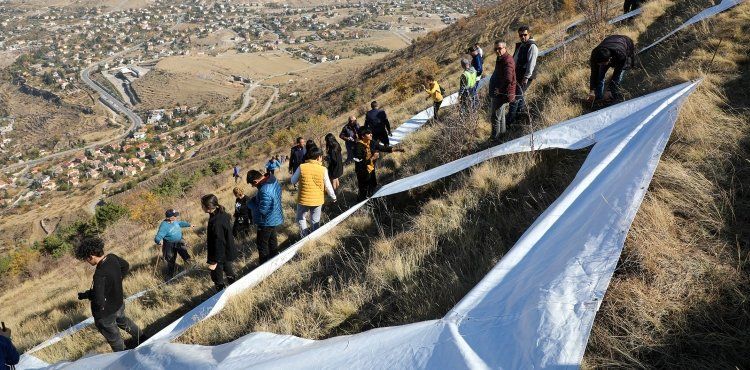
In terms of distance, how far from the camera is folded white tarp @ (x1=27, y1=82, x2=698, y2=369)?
1796 mm

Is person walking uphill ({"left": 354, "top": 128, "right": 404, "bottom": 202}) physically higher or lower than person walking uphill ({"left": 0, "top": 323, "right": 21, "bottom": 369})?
higher

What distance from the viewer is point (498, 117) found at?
226 inches

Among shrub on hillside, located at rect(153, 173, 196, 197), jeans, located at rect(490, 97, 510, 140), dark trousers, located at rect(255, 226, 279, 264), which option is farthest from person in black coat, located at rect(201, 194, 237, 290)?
shrub on hillside, located at rect(153, 173, 196, 197)

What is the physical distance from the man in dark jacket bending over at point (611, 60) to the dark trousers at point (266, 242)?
4458 mm

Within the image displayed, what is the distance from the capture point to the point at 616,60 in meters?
5.32

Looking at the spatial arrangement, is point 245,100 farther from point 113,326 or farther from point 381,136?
point 113,326

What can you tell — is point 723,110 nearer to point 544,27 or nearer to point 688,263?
point 688,263

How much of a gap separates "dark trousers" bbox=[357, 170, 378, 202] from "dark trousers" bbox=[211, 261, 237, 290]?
2021 millimetres

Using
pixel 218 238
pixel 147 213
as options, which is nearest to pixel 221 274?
pixel 218 238

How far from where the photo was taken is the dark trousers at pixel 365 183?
6.01 m

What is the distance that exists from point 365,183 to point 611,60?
3.55 m

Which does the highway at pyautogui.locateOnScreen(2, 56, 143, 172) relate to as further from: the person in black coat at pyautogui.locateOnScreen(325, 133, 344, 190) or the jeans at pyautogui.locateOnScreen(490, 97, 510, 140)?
the jeans at pyautogui.locateOnScreen(490, 97, 510, 140)

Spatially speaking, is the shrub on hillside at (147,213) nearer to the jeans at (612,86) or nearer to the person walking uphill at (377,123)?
the person walking uphill at (377,123)

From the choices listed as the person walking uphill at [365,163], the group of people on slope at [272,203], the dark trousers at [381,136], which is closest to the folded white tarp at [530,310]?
the group of people on slope at [272,203]
